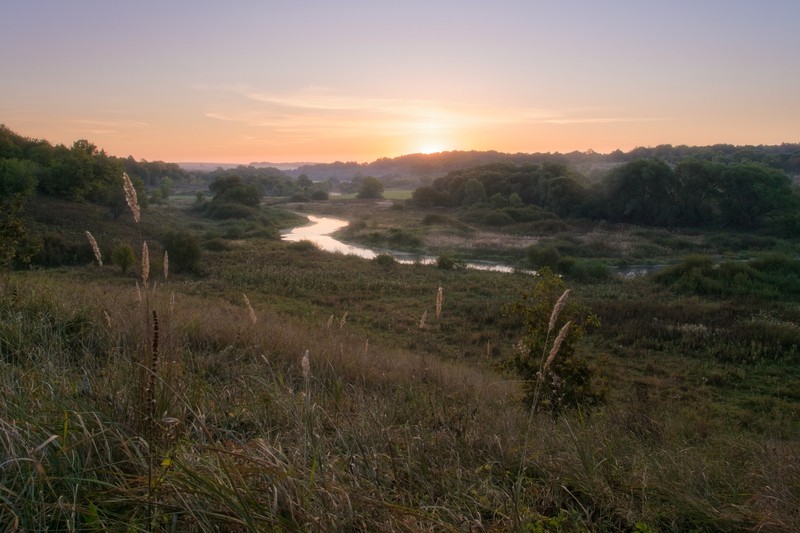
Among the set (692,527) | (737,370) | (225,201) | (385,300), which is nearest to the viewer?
Result: (692,527)

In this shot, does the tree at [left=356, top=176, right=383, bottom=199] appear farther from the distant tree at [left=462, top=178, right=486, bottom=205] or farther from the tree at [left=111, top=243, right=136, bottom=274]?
the tree at [left=111, top=243, right=136, bottom=274]

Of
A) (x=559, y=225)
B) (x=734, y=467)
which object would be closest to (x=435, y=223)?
(x=559, y=225)

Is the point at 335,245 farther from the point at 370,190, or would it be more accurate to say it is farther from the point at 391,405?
the point at 370,190

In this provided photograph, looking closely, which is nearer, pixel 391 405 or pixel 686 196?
pixel 391 405

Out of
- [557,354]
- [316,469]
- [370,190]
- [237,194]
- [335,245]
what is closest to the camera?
[316,469]

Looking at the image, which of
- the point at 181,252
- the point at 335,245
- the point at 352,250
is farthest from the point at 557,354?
the point at 335,245

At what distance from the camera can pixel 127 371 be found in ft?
11.2

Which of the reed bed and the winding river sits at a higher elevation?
the reed bed

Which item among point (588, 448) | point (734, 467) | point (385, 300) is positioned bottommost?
point (385, 300)

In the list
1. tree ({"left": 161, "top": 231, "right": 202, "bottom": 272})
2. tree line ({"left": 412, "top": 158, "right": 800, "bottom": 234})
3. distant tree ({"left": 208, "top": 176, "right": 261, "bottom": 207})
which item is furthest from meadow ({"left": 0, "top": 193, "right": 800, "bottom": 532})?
distant tree ({"left": 208, "top": 176, "right": 261, "bottom": 207})

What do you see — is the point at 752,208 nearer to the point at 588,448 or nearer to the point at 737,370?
the point at 737,370

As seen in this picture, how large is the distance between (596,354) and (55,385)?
53.2 ft

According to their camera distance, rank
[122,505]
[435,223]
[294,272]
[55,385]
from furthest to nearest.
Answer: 1. [435,223]
2. [294,272]
3. [55,385]
4. [122,505]

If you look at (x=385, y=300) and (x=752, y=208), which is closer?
(x=385, y=300)
